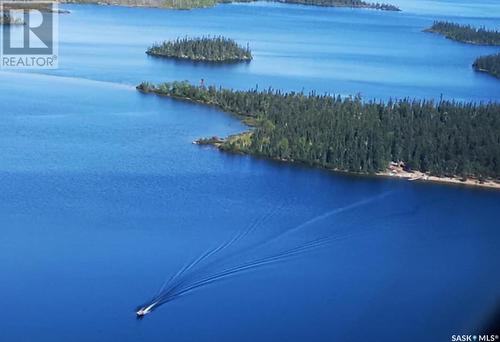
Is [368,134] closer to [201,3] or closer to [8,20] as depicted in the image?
[8,20]

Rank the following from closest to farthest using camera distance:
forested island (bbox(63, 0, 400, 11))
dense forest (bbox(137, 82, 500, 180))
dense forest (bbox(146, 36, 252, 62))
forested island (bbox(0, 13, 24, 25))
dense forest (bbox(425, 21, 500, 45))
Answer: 1. dense forest (bbox(137, 82, 500, 180))
2. dense forest (bbox(146, 36, 252, 62))
3. forested island (bbox(0, 13, 24, 25))
4. dense forest (bbox(425, 21, 500, 45))
5. forested island (bbox(63, 0, 400, 11))

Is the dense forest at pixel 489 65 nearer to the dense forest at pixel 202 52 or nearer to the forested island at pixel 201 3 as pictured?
the dense forest at pixel 202 52

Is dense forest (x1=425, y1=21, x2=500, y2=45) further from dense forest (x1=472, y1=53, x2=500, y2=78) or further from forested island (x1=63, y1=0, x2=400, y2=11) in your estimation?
forested island (x1=63, y1=0, x2=400, y2=11)

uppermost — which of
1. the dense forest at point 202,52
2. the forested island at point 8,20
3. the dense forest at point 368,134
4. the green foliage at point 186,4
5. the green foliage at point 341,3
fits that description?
the green foliage at point 341,3

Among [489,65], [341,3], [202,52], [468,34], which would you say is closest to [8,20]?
[202,52]

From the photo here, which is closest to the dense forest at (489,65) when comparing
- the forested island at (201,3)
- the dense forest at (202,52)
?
the dense forest at (202,52)

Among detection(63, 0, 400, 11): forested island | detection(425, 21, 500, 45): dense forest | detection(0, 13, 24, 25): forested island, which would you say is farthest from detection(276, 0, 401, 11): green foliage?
detection(0, 13, 24, 25): forested island

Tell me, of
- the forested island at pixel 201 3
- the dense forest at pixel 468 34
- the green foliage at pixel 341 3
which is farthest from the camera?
the green foliage at pixel 341 3
